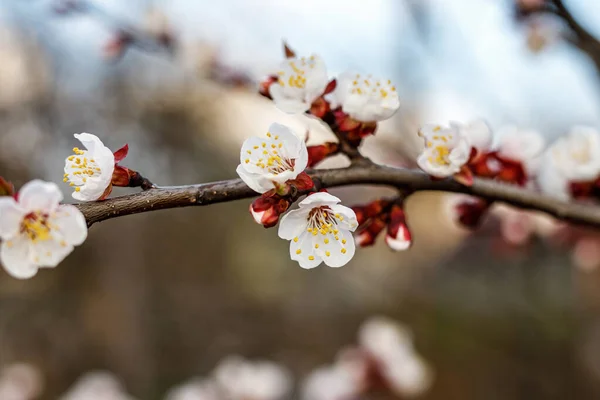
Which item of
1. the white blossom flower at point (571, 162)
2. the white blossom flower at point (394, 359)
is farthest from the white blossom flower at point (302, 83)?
the white blossom flower at point (394, 359)

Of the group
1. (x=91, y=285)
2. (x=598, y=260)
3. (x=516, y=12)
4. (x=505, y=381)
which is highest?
(x=516, y=12)

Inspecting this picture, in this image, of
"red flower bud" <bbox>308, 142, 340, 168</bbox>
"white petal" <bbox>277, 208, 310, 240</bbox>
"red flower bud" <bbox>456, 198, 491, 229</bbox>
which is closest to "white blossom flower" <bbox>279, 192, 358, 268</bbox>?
"white petal" <bbox>277, 208, 310, 240</bbox>

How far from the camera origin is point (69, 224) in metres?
0.75

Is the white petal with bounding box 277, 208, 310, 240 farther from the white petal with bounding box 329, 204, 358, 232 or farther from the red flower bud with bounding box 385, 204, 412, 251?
the red flower bud with bounding box 385, 204, 412, 251

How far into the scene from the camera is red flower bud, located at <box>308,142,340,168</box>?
38.5 inches

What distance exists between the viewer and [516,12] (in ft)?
6.85

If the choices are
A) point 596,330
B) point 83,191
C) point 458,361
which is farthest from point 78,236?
point 596,330

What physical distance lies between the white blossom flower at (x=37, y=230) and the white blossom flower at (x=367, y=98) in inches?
21.0

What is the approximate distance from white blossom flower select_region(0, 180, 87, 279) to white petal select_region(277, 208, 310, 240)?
32 cm

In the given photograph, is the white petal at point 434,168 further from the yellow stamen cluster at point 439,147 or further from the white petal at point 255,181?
the white petal at point 255,181

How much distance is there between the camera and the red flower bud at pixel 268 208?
0.82 m

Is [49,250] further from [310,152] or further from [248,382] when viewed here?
[248,382]

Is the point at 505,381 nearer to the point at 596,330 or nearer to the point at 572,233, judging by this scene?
the point at 596,330

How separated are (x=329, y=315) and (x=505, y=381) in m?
2.78
